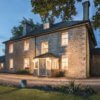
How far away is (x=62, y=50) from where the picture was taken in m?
31.8

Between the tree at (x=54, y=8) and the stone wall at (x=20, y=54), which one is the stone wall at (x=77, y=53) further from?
the tree at (x=54, y=8)

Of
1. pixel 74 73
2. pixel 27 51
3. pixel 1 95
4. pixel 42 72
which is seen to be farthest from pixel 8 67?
pixel 1 95

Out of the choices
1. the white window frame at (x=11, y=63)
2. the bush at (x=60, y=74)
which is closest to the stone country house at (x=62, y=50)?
the bush at (x=60, y=74)

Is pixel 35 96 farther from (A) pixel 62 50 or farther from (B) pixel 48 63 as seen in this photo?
(A) pixel 62 50

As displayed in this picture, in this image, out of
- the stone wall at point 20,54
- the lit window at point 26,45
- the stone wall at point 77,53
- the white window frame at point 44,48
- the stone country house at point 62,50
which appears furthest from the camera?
the lit window at point 26,45

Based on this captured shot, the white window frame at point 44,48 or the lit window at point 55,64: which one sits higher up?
the white window frame at point 44,48

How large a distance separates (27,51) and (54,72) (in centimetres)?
884

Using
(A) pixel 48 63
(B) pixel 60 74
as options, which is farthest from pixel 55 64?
(B) pixel 60 74

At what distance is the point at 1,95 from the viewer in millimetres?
13148

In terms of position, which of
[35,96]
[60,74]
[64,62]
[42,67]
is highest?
[64,62]

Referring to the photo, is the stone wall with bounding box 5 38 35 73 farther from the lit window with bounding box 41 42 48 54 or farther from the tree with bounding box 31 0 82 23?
the tree with bounding box 31 0 82 23


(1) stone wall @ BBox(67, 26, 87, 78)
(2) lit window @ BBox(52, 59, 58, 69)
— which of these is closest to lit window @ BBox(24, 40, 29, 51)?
(2) lit window @ BBox(52, 59, 58, 69)

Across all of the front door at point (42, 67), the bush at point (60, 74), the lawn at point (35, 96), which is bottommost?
the lawn at point (35, 96)

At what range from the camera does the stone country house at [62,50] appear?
29.5 m
